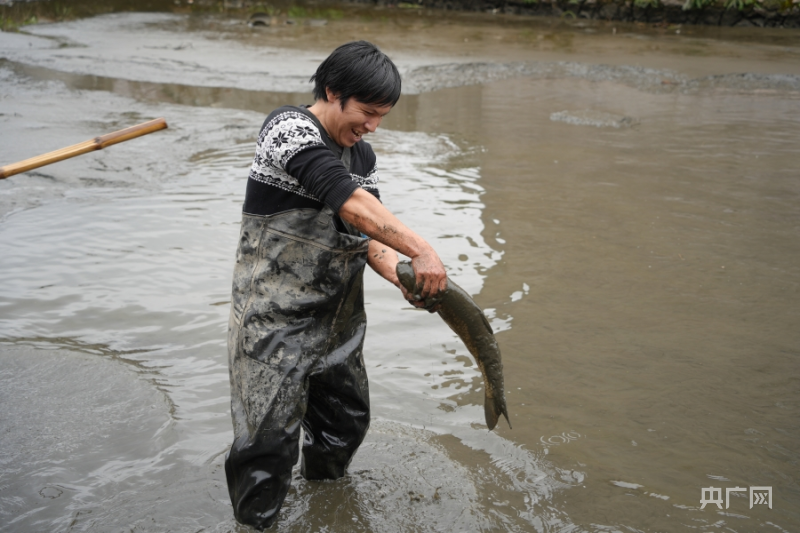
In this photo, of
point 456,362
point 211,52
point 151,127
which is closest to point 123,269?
point 151,127

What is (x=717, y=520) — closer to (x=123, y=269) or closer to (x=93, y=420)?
(x=93, y=420)

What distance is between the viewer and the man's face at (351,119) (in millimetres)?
2168

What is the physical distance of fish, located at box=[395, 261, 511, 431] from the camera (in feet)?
7.41

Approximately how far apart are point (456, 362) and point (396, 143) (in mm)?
4172

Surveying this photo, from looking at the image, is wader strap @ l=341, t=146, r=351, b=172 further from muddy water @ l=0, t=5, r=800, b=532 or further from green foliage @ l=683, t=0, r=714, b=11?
green foliage @ l=683, t=0, r=714, b=11

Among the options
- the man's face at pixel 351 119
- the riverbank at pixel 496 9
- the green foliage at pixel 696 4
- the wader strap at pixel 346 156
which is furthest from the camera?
the green foliage at pixel 696 4

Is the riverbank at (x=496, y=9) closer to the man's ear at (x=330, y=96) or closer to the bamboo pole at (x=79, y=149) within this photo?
the bamboo pole at (x=79, y=149)

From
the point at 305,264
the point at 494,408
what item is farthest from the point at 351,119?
the point at 494,408

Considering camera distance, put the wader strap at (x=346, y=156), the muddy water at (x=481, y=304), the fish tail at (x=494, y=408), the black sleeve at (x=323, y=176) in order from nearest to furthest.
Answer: the black sleeve at (x=323, y=176) < the wader strap at (x=346, y=156) < the fish tail at (x=494, y=408) < the muddy water at (x=481, y=304)

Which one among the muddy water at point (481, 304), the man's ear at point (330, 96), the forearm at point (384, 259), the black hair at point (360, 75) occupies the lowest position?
the muddy water at point (481, 304)

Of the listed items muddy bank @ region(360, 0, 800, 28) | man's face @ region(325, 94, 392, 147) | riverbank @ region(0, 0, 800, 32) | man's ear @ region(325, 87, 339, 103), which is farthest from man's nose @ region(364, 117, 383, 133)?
muddy bank @ region(360, 0, 800, 28)

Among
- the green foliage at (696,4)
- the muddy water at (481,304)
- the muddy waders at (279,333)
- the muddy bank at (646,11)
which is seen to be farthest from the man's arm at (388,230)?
the green foliage at (696,4)

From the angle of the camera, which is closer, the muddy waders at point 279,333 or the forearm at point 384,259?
the muddy waders at point 279,333

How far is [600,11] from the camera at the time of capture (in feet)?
55.4
